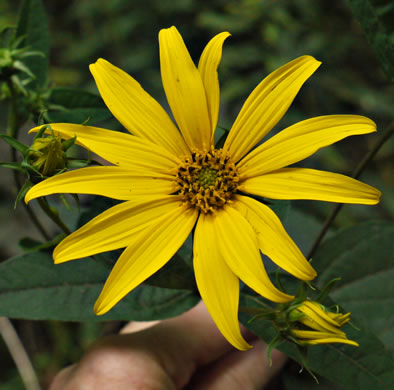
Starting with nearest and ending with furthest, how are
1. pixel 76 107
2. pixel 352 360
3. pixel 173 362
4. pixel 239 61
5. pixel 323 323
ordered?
pixel 323 323, pixel 352 360, pixel 76 107, pixel 173 362, pixel 239 61

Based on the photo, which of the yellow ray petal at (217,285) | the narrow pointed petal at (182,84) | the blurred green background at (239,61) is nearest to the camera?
the yellow ray petal at (217,285)

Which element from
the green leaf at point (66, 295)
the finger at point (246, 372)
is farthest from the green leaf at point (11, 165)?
the finger at point (246, 372)

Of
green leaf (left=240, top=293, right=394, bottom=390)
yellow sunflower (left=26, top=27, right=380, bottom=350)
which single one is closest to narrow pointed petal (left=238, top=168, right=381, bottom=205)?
yellow sunflower (left=26, top=27, right=380, bottom=350)

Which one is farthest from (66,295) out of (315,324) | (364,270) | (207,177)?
(364,270)

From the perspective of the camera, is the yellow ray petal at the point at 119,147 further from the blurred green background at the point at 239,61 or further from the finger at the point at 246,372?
the blurred green background at the point at 239,61

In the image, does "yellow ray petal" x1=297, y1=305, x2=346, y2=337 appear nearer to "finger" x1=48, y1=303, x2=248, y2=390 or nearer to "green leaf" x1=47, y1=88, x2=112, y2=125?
"finger" x1=48, y1=303, x2=248, y2=390

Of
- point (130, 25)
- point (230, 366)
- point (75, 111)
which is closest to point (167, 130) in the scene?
point (75, 111)

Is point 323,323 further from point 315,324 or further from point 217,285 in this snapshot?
point 217,285

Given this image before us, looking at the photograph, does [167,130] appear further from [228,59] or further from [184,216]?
[228,59]
